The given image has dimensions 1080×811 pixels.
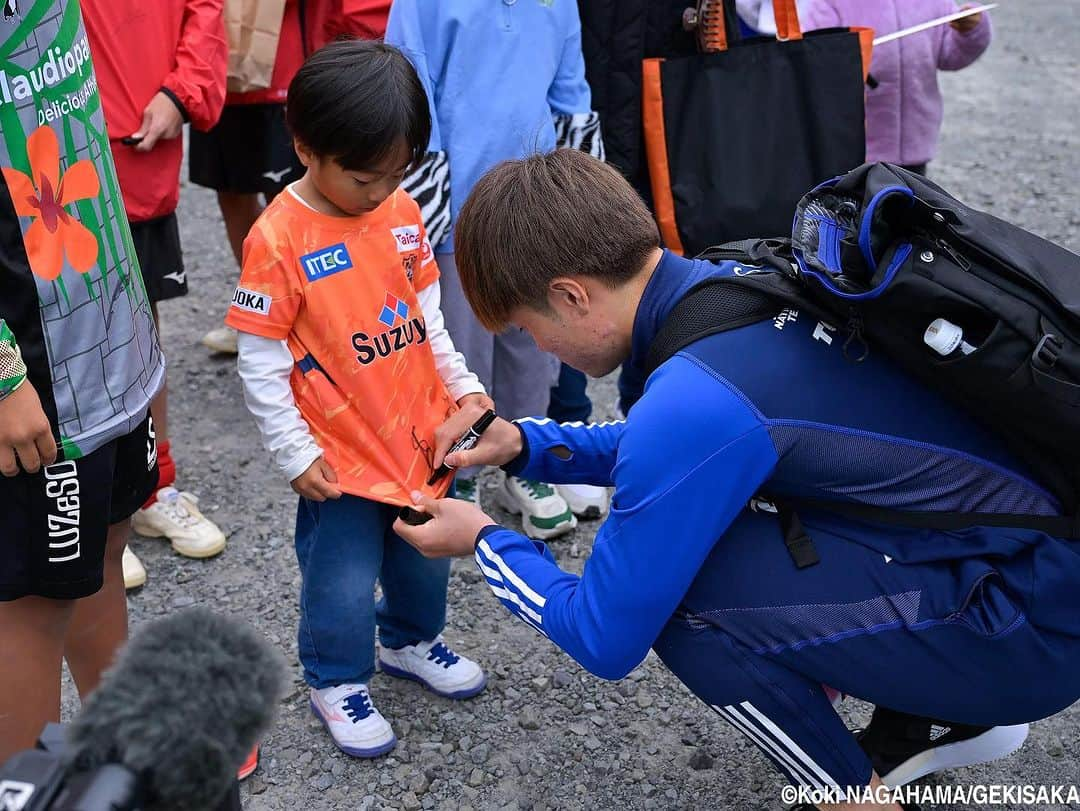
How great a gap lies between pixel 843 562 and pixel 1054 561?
0.34 metres

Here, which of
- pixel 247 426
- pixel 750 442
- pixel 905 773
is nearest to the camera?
pixel 750 442

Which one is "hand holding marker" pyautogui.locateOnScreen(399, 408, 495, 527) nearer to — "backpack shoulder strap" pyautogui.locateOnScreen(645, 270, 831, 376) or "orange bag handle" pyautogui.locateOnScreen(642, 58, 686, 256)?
"backpack shoulder strap" pyautogui.locateOnScreen(645, 270, 831, 376)

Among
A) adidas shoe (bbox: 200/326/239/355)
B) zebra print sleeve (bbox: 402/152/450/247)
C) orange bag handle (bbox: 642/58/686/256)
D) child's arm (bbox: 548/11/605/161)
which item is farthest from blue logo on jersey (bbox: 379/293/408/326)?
adidas shoe (bbox: 200/326/239/355)

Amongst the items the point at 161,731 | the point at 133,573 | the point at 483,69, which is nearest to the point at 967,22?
the point at 483,69

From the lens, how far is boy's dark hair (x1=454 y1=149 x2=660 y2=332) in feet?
6.64

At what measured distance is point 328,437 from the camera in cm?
239

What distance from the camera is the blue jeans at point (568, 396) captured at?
12.1 ft

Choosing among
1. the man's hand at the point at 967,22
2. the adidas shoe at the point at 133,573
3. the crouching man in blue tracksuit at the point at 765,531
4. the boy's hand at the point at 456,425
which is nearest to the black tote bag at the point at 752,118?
the man's hand at the point at 967,22

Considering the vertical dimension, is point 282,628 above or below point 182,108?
below

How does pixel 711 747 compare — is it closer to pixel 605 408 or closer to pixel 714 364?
pixel 714 364

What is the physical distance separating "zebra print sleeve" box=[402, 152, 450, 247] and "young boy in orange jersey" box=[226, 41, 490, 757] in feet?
1.39

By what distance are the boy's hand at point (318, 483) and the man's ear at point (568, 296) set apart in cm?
62

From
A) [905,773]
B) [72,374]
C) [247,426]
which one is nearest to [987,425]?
[905,773]

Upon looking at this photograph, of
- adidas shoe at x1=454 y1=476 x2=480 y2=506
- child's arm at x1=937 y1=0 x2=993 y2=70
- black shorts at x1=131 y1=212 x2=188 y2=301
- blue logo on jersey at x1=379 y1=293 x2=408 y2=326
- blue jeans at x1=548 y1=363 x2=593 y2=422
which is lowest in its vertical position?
adidas shoe at x1=454 y1=476 x2=480 y2=506
